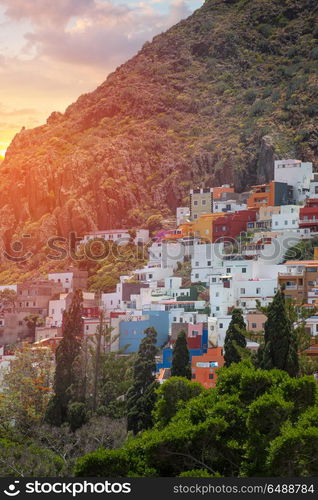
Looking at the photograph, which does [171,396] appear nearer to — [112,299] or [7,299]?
[112,299]

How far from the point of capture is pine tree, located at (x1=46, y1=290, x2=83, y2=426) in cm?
6525

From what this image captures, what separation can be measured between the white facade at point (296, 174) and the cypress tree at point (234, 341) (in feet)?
125

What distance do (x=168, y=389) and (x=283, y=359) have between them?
173 inches

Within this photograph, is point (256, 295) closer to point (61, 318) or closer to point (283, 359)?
point (61, 318)

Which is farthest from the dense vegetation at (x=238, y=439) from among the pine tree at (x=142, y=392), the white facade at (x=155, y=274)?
the white facade at (x=155, y=274)

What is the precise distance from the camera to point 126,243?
115250mm

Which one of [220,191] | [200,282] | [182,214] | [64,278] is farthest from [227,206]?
[200,282]

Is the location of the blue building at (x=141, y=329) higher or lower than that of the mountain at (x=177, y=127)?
lower

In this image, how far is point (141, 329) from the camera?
85.6m

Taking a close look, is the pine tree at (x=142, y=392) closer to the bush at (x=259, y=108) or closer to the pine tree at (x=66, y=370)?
the pine tree at (x=66, y=370)

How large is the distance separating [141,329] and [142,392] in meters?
22.0

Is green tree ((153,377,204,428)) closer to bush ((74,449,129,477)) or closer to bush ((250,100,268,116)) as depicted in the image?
bush ((74,449,129,477))

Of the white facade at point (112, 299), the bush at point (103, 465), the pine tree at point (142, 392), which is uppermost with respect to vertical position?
the white facade at point (112, 299)

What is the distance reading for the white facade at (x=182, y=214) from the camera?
114312mm
